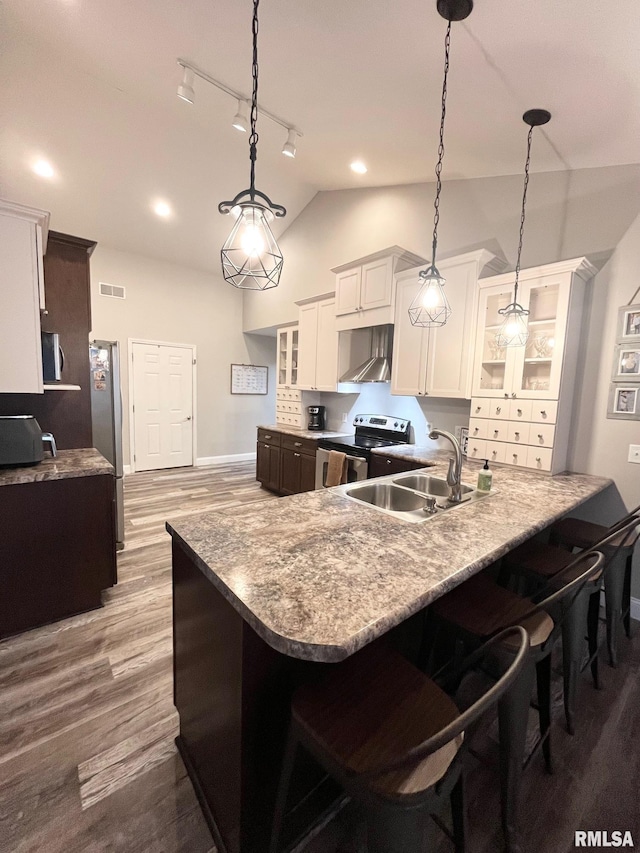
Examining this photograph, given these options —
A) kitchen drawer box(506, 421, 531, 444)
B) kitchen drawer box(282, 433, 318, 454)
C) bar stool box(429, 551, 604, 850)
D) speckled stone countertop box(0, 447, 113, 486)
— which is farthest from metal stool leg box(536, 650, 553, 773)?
kitchen drawer box(282, 433, 318, 454)

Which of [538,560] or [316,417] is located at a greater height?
[316,417]

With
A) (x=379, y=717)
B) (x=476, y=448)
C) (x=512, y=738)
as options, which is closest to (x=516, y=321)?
(x=476, y=448)

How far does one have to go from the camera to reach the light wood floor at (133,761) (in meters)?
1.19

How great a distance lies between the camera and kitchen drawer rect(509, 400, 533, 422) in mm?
2598

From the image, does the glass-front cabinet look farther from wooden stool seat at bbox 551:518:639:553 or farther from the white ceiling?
wooden stool seat at bbox 551:518:639:553

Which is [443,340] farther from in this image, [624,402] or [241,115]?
[241,115]

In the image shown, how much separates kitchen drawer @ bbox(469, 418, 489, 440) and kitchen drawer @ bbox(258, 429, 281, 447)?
259 cm

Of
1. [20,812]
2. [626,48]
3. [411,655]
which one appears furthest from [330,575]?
[626,48]

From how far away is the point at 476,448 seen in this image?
9.62ft

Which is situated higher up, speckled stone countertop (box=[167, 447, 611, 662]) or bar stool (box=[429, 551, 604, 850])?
speckled stone countertop (box=[167, 447, 611, 662])

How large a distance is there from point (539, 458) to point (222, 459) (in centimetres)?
519

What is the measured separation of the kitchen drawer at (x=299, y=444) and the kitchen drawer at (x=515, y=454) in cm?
205

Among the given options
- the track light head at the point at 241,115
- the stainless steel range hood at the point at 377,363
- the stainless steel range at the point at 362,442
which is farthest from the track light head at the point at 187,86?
the stainless steel range at the point at 362,442

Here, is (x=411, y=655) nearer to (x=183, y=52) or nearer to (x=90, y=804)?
(x=90, y=804)
